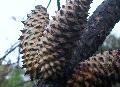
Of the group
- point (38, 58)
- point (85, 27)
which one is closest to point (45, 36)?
point (38, 58)

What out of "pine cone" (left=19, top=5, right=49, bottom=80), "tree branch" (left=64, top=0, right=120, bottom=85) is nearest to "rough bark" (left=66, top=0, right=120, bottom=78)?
"tree branch" (left=64, top=0, right=120, bottom=85)

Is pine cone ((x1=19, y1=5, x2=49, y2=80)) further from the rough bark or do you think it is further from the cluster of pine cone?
the rough bark

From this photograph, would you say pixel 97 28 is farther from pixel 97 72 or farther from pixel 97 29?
pixel 97 72

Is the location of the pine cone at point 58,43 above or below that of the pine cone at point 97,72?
above

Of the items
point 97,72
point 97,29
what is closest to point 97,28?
point 97,29

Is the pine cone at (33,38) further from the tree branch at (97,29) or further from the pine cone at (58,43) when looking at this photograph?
the tree branch at (97,29)

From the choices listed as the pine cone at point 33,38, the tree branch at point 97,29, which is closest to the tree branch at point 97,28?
the tree branch at point 97,29

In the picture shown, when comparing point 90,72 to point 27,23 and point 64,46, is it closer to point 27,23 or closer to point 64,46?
point 64,46

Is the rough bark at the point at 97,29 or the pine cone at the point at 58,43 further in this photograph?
the rough bark at the point at 97,29
